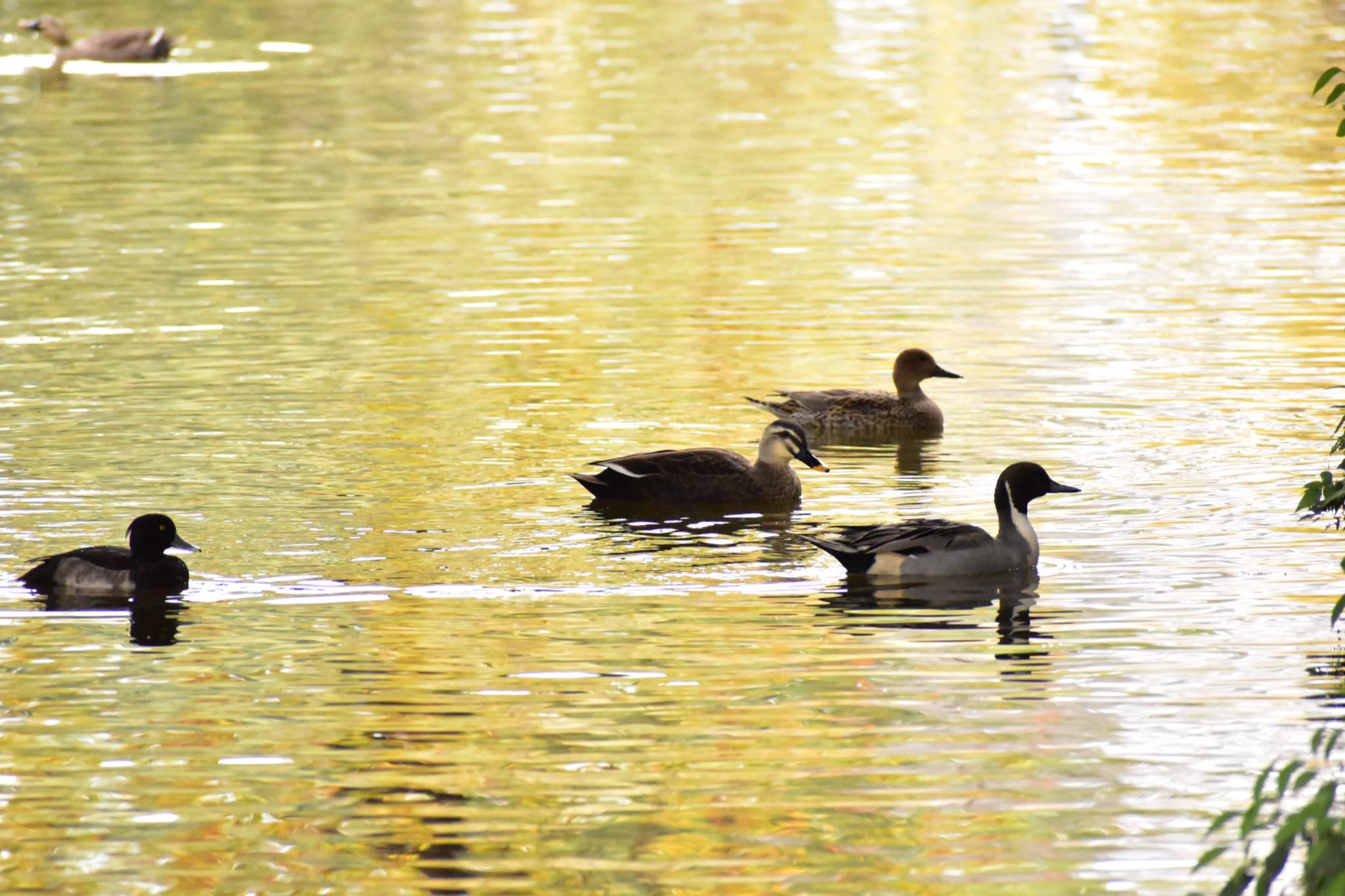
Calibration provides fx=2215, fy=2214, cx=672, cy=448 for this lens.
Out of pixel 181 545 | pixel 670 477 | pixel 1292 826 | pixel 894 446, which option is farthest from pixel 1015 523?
pixel 1292 826

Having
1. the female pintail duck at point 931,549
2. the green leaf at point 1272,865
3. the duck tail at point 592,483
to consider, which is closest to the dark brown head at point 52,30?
the duck tail at point 592,483

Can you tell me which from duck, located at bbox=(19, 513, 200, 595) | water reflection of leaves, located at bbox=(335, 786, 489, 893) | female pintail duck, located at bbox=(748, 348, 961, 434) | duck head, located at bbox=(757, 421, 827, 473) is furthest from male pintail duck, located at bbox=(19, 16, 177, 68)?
water reflection of leaves, located at bbox=(335, 786, 489, 893)

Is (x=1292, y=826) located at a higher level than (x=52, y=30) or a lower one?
higher

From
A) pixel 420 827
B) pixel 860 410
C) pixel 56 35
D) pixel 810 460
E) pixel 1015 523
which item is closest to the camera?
pixel 420 827

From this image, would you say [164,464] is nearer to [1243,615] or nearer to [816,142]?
[1243,615]

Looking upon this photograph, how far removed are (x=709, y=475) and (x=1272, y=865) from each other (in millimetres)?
8825

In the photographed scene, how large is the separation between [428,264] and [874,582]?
11775 mm

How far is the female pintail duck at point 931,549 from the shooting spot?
11.7 m

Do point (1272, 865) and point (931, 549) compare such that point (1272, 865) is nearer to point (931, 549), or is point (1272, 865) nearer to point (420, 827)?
point (420, 827)

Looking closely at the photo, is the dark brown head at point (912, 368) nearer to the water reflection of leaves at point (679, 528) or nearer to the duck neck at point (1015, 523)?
the water reflection of leaves at point (679, 528)

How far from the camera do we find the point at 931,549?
11773 millimetres

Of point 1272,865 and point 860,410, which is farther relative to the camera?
point 860,410

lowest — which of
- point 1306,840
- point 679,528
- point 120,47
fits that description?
point 679,528

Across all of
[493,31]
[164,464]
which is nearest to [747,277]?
[164,464]
